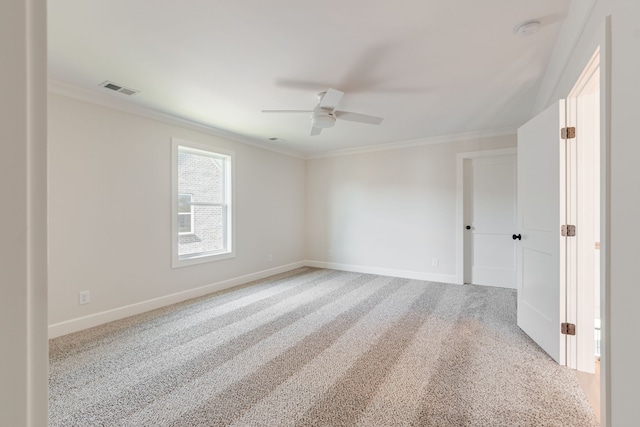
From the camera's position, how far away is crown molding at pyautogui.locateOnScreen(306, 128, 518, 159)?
4.42 meters

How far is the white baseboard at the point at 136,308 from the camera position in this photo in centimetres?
287

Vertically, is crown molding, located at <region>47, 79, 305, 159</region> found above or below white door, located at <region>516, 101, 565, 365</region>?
above

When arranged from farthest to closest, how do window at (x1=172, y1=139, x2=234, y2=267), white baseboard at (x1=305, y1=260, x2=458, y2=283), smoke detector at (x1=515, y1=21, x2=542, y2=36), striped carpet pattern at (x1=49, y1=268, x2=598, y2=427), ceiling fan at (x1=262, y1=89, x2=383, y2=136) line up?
white baseboard at (x1=305, y1=260, x2=458, y2=283)
window at (x1=172, y1=139, x2=234, y2=267)
ceiling fan at (x1=262, y1=89, x2=383, y2=136)
smoke detector at (x1=515, y1=21, x2=542, y2=36)
striped carpet pattern at (x1=49, y1=268, x2=598, y2=427)

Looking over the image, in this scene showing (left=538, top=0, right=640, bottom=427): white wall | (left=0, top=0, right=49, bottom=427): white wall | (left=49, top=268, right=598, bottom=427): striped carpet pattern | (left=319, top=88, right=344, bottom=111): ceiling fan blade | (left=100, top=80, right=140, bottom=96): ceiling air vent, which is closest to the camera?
(left=0, top=0, right=49, bottom=427): white wall

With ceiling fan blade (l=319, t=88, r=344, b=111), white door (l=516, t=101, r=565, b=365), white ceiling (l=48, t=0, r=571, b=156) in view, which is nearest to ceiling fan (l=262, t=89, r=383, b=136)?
ceiling fan blade (l=319, t=88, r=344, b=111)

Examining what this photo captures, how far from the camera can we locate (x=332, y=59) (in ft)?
7.84

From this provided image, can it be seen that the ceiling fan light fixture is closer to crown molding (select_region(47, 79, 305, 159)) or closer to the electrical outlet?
crown molding (select_region(47, 79, 305, 159))

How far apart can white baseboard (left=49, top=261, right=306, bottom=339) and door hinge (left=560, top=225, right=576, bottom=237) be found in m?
4.02

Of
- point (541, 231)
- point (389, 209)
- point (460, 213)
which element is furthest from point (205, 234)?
point (541, 231)

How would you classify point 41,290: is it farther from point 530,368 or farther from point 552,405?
point 530,368

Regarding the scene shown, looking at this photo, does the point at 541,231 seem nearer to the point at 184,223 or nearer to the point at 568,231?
the point at 568,231

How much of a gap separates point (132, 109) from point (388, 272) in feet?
14.4

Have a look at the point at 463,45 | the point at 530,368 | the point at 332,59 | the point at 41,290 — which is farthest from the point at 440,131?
the point at 41,290
